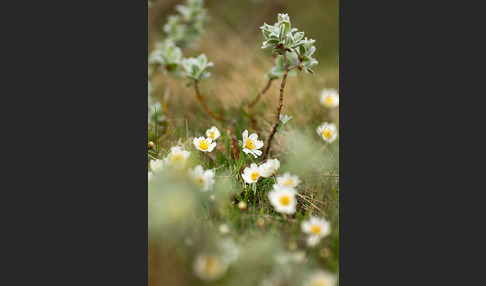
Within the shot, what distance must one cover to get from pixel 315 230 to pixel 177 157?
0.89 metres

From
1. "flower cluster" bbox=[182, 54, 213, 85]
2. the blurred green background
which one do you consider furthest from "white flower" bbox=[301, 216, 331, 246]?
the blurred green background

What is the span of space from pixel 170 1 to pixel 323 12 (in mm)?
1752

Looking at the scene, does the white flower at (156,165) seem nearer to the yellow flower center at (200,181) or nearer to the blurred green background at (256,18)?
the yellow flower center at (200,181)

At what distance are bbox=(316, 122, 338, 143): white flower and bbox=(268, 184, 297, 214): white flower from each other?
30.8 inches

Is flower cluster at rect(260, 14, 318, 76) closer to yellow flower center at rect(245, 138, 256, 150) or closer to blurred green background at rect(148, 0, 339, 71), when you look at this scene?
yellow flower center at rect(245, 138, 256, 150)

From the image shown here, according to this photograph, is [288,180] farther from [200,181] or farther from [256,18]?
[256,18]

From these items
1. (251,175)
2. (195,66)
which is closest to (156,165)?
(251,175)

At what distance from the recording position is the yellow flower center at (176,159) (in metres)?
2.32

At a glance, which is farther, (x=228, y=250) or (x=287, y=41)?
(x=287, y=41)

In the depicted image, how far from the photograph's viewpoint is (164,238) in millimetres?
1982

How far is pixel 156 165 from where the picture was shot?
7.64ft

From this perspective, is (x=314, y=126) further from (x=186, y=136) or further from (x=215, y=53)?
(x=215, y=53)

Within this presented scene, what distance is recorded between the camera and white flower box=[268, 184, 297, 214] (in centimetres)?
211

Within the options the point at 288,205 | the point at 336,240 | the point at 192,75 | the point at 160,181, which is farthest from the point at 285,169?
the point at 192,75
